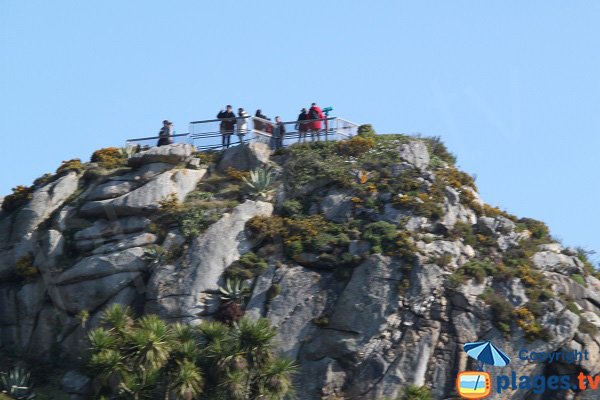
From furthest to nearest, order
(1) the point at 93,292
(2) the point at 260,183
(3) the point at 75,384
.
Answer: (2) the point at 260,183, (1) the point at 93,292, (3) the point at 75,384

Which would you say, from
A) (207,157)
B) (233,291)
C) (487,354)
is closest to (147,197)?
(207,157)

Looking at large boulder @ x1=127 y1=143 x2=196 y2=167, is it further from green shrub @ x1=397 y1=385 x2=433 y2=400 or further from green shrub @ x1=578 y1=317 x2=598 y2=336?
green shrub @ x1=578 y1=317 x2=598 y2=336

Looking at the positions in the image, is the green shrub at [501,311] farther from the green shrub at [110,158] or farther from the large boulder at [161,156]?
the green shrub at [110,158]

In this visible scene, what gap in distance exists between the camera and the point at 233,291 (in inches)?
1547

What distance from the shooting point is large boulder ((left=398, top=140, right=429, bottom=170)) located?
4362 cm

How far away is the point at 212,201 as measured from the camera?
42.6m

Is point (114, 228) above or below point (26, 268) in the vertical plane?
above

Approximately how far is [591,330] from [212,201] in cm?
1405

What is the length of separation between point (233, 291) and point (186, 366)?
18.9 feet

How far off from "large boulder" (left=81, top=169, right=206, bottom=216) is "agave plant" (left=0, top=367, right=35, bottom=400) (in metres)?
6.90

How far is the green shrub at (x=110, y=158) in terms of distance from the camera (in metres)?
45.1

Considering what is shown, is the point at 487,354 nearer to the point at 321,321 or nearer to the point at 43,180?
the point at 321,321

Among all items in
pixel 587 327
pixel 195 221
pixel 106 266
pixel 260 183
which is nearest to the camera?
pixel 587 327

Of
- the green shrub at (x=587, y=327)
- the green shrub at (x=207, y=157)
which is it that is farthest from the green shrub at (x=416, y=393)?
the green shrub at (x=207, y=157)
